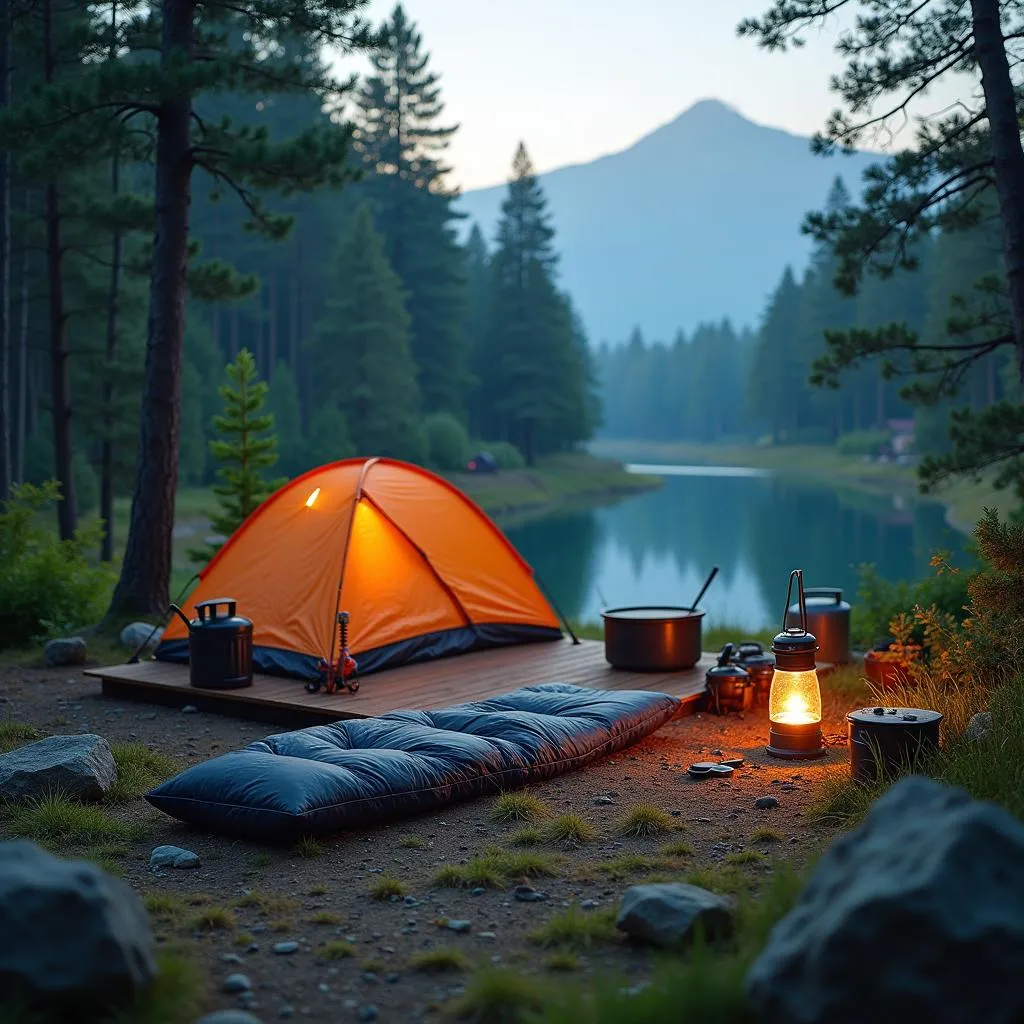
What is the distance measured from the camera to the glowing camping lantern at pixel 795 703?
638cm

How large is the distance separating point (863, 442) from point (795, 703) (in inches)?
1822

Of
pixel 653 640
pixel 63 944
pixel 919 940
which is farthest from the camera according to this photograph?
pixel 653 640

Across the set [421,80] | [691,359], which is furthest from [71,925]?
[691,359]

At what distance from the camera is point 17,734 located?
725 cm

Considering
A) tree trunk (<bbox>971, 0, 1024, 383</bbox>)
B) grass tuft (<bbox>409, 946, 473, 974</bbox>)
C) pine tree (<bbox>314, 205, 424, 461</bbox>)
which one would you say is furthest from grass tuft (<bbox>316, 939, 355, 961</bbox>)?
pine tree (<bbox>314, 205, 424, 461</bbox>)

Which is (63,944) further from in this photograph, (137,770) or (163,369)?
(163,369)

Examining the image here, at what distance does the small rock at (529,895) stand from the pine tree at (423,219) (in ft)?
123

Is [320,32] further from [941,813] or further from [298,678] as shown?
[941,813]

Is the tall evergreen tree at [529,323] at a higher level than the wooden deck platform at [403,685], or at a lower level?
higher

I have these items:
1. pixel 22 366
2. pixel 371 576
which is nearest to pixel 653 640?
pixel 371 576

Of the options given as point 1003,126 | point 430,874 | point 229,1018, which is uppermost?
point 1003,126

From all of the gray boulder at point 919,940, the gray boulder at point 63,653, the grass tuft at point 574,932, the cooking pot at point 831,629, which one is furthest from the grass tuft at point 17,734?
the gray boulder at point 919,940

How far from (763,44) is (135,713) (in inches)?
269

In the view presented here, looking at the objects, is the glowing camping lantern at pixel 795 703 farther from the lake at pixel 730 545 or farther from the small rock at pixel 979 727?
the lake at pixel 730 545
